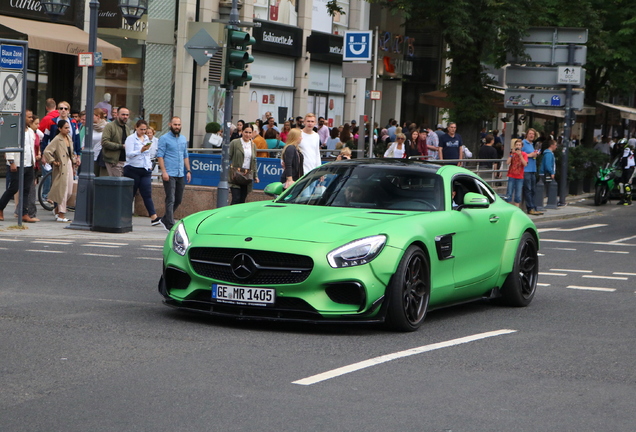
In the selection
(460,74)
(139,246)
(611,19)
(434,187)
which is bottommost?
(139,246)

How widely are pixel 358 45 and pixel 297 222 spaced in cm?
1246

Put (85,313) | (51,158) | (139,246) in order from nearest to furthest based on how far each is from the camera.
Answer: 1. (85,313)
2. (139,246)
3. (51,158)

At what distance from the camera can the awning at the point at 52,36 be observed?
2578 centimetres

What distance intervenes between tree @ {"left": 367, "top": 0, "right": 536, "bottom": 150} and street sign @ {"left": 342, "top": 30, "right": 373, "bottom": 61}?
8985 millimetres

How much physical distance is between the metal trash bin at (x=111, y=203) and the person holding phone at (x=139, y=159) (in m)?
0.86

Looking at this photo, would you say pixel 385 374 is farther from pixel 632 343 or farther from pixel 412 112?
pixel 412 112

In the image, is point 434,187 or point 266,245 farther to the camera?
point 434,187

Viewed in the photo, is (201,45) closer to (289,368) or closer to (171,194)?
(171,194)

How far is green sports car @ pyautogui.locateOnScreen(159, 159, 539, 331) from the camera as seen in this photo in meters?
8.35

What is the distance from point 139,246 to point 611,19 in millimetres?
27405

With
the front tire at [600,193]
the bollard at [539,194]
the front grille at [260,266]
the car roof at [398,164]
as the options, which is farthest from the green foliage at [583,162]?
the front grille at [260,266]

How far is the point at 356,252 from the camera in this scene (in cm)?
838

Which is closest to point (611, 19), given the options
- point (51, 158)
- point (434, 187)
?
point (51, 158)

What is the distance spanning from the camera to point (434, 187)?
32.2 feet
